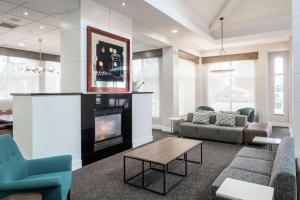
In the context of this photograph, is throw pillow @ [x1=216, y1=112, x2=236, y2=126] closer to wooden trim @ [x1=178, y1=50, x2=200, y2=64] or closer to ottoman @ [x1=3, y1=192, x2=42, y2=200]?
wooden trim @ [x1=178, y1=50, x2=200, y2=64]

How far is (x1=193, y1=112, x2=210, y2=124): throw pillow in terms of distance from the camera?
6070 millimetres

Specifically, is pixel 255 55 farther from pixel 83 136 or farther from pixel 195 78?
pixel 83 136

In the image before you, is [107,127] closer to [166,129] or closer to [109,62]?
[109,62]

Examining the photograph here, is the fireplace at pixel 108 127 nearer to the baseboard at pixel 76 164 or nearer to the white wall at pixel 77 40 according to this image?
the baseboard at pixel 76 164

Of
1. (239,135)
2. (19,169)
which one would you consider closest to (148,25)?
(239,135)

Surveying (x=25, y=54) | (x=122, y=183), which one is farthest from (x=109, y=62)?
(x=25, y=54)

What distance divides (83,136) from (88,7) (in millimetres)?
2443

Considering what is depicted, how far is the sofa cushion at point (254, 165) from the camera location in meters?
2.58

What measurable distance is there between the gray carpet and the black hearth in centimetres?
23

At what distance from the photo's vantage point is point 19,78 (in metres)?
7.98

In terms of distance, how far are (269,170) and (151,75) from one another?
588 centimetres

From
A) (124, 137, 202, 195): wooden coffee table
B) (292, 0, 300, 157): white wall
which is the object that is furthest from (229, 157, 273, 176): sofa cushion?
(292, 0, 300, 157): white wall

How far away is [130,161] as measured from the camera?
160 inches

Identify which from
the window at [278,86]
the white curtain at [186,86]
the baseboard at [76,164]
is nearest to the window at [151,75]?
the white curtain at [186,86]
